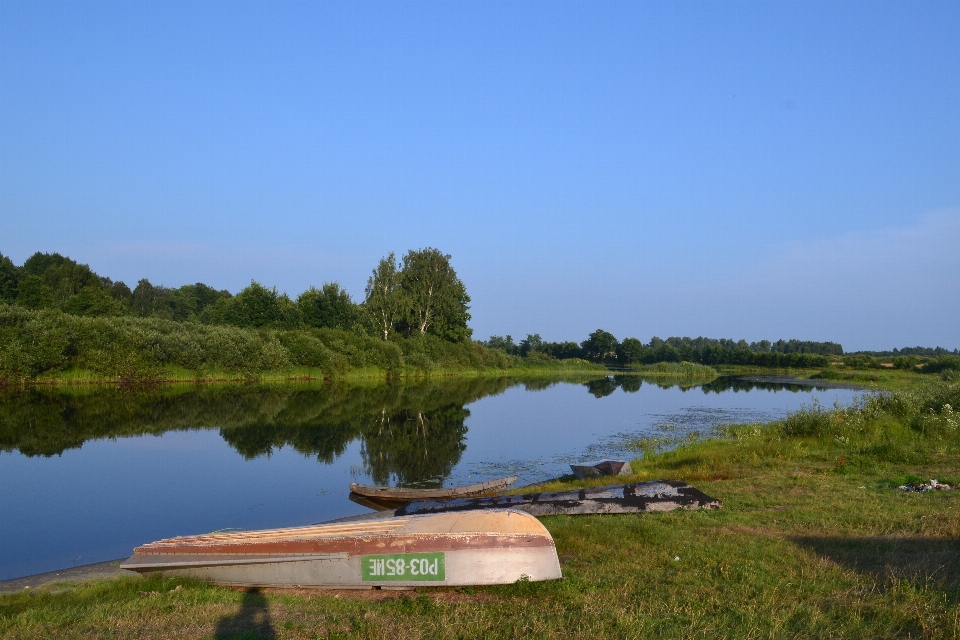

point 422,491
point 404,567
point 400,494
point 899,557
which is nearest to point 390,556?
point 404,567

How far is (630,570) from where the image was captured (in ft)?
24.2

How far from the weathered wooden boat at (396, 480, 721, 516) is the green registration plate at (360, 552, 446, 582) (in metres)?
3.39

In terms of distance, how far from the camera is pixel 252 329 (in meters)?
58.2

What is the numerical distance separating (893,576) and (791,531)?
2344 mm

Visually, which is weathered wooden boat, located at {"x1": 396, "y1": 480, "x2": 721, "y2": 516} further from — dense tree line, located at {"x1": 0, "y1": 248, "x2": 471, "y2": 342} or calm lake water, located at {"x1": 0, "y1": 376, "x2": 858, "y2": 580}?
dense tree line, located at {"x1": 0, "y1": 248, "x2": 471, "y2": 342}

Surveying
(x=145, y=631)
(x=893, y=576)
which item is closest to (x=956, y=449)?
(x=893, y=576)

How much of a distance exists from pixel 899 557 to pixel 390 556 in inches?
218

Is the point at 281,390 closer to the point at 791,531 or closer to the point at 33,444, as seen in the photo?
the point at 33,444

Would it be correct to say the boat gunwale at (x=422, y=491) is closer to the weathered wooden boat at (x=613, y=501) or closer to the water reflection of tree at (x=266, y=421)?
the water reflection of tree at (x=266, y=421)

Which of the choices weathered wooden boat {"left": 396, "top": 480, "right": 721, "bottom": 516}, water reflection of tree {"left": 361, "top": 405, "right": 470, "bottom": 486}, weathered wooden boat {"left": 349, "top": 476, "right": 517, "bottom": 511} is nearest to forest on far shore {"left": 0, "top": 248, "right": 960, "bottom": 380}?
water reflection of tree {"left": 361, "top": 405, "right": 470, "bottom": 486}

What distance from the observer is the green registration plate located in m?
7.12

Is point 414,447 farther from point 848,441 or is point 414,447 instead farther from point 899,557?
point 899,557

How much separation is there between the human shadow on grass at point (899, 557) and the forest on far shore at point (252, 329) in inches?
1831

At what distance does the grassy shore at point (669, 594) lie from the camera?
219 inches
